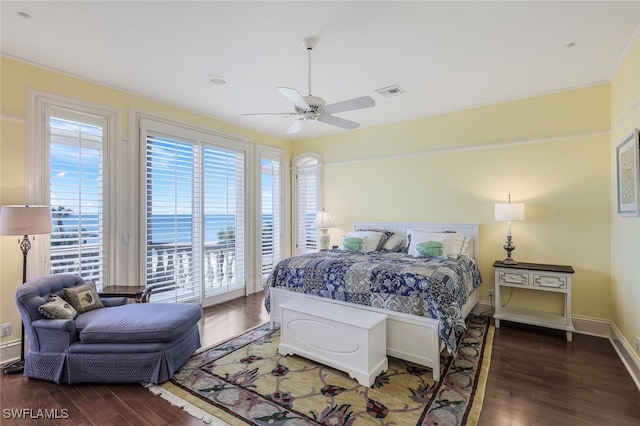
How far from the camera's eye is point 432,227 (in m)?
4.68

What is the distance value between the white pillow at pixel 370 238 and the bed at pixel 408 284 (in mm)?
16

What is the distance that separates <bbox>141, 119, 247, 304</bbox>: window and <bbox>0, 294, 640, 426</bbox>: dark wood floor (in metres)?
1.70

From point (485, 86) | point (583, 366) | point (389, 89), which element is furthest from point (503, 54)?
point (583, 366)

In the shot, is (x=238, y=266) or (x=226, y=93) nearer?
(x=226, y=93)

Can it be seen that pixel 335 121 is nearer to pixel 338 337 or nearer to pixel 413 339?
pixel 338 337

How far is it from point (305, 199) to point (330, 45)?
3.62 metres

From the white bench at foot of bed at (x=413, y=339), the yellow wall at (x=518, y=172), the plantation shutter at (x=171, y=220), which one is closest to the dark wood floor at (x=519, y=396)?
the white bench at foot of bed at (x=413, y=339)

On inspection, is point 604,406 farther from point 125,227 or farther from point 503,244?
point 125,227

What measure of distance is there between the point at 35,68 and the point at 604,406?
5873mm

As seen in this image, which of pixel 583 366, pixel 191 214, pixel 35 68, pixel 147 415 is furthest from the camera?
pixel 191 214

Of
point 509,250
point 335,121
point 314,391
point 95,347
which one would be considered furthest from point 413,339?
point 95,347

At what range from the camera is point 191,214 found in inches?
177

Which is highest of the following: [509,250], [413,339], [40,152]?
[40,152]

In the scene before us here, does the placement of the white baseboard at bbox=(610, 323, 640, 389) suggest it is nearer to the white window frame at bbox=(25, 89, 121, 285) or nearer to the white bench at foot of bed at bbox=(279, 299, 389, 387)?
the white bench at foot of bed at bbox=(279, 299, 389, 387)
